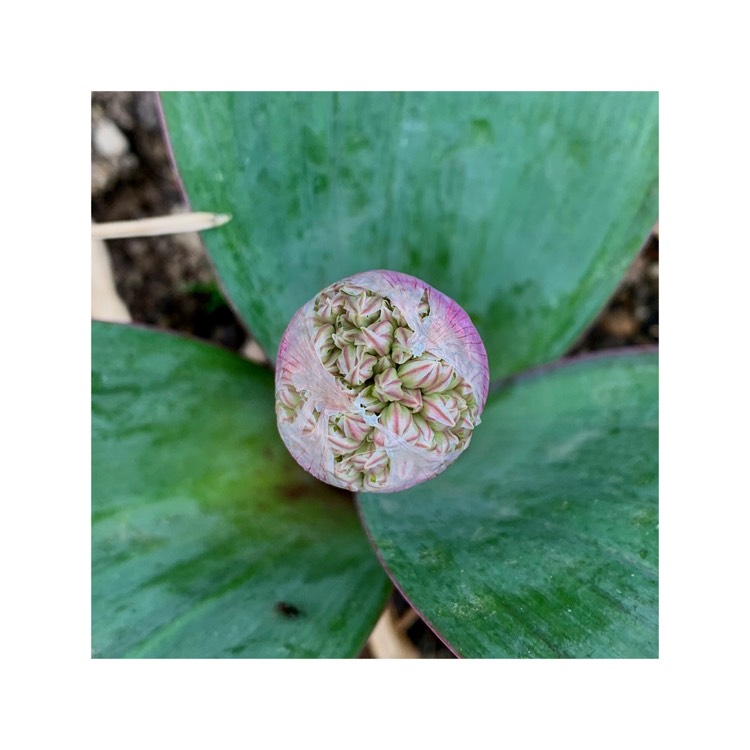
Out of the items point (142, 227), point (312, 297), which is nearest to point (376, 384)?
point (312, 297)

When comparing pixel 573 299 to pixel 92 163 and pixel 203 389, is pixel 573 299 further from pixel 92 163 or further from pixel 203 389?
pixel 92 163

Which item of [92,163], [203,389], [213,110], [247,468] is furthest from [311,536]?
[92,163]

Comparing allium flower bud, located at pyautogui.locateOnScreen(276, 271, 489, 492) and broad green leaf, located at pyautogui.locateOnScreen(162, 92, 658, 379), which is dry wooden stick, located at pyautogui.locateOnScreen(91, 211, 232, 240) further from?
allium flower bud, located at pyautogui.locateOnScreen(276, 271, 489, 492)

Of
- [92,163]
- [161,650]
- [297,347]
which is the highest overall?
[92,163]

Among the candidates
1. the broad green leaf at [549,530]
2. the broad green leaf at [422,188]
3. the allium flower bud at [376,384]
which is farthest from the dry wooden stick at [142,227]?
the broad green leaf at [549,530]

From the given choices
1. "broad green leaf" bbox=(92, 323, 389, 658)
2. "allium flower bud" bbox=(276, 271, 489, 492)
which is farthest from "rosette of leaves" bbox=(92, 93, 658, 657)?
"allium flower bud" bbox=(276, 271, 489, 492)

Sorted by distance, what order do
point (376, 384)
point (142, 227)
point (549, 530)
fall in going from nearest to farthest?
point (376, 384)
point (549, 530)
point (142, 227)

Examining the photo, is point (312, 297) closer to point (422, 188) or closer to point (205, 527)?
point (422, 188)
